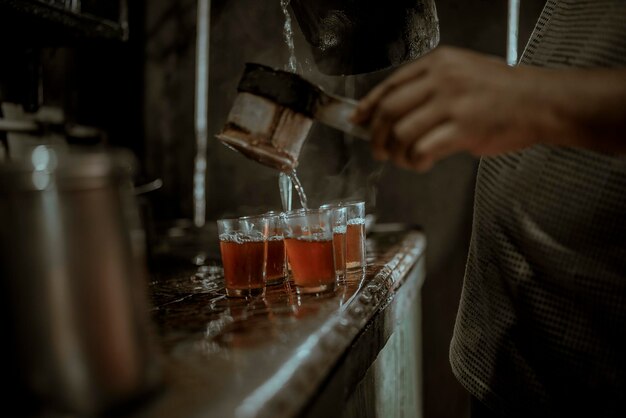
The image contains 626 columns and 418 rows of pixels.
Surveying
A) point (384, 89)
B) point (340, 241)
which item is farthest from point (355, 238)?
point (384, 89)

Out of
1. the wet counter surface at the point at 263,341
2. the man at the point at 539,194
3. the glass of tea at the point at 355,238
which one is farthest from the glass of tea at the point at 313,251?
the man at the point at 539,194

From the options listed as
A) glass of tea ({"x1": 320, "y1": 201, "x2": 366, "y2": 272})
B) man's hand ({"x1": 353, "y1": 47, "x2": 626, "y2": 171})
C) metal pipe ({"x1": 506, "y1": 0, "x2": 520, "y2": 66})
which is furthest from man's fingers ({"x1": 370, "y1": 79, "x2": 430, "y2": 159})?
metal pipe ({"x1": 506, "y1": 0, "x2": 520, "y2": 66})

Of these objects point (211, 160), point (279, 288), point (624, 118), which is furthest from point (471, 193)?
point (624, 118)

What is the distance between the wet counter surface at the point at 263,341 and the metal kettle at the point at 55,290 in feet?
0.30

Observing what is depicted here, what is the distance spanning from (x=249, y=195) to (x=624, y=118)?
301cm

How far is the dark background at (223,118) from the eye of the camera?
325cm

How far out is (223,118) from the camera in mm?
3717

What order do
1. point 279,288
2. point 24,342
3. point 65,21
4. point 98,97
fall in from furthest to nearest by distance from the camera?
point 98,97 → point 65,21 → point 279,288 → point 24,342

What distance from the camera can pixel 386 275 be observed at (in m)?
1.62

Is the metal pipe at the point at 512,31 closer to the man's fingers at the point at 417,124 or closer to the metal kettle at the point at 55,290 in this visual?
the man's fingers at the point at 417,124

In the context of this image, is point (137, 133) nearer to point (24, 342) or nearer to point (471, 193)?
point (471, 193)

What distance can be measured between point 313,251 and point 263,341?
0.45m

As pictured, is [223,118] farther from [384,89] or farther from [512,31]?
[384,89]

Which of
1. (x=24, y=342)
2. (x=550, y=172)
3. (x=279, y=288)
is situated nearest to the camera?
(x=24, y=342)
